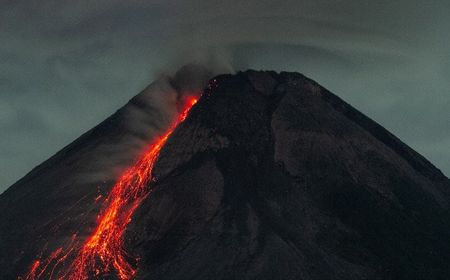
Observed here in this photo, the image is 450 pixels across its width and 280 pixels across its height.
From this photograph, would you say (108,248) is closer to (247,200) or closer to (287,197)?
(247,200)

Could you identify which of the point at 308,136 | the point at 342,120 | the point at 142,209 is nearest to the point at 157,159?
the point at 142,209

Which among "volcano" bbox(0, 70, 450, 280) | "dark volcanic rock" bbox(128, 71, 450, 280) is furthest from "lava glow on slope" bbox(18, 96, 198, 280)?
"dark volcanic rock" bbox(128, 71, 450, 280)

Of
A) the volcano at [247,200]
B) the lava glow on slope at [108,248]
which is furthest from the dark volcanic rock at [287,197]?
the lava glow on slope at [108,248]

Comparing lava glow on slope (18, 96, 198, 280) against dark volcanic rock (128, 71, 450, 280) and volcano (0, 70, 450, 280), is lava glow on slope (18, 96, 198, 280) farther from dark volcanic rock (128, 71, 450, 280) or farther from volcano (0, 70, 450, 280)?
dark volcanic rock (128, 71, 450, 280)

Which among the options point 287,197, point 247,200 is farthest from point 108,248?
point 287,197

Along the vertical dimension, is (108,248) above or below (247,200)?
below

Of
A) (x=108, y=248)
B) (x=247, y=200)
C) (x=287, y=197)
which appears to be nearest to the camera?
(x=108, y=248)
